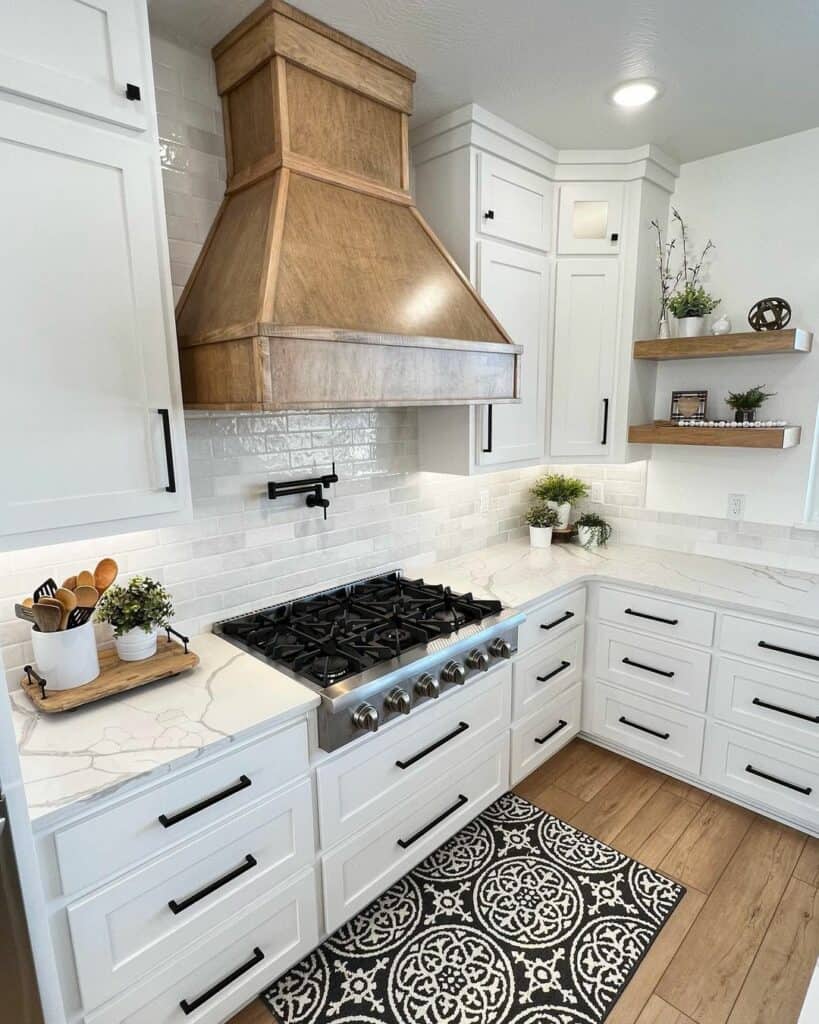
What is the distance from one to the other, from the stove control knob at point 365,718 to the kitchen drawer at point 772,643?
1567 millimetres

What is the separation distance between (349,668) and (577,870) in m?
1.24

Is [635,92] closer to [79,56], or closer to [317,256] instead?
[317,256]

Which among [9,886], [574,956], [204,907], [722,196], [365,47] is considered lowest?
[574,956]

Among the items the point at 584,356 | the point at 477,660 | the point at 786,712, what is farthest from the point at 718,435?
the point at 477,660

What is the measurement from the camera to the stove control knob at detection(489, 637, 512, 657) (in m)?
2.13

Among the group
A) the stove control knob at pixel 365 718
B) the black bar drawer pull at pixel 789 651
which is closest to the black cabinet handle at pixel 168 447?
the stove control knob at pixel 365 718

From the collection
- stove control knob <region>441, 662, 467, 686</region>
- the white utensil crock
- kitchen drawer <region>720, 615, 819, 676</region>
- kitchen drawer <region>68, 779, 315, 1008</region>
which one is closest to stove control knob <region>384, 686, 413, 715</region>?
stove control knob <region>441, 662, 467, 686</region>

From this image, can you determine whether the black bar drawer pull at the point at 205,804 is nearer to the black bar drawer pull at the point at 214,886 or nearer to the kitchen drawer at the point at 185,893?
the kitchen drawer at the point at 185,893

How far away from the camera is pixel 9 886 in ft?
3.26

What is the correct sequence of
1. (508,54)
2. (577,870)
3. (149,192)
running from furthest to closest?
(577,870) → (508,54) → (149,192)

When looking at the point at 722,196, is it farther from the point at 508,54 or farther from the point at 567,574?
the point at 567,574

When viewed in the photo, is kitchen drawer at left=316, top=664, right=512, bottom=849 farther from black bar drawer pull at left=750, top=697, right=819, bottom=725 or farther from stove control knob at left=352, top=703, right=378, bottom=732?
black bar drawer pull at left=750, top=697, right=819, bottom=725

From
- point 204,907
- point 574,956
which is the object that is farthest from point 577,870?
point 204,907

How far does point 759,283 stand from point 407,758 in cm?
260
